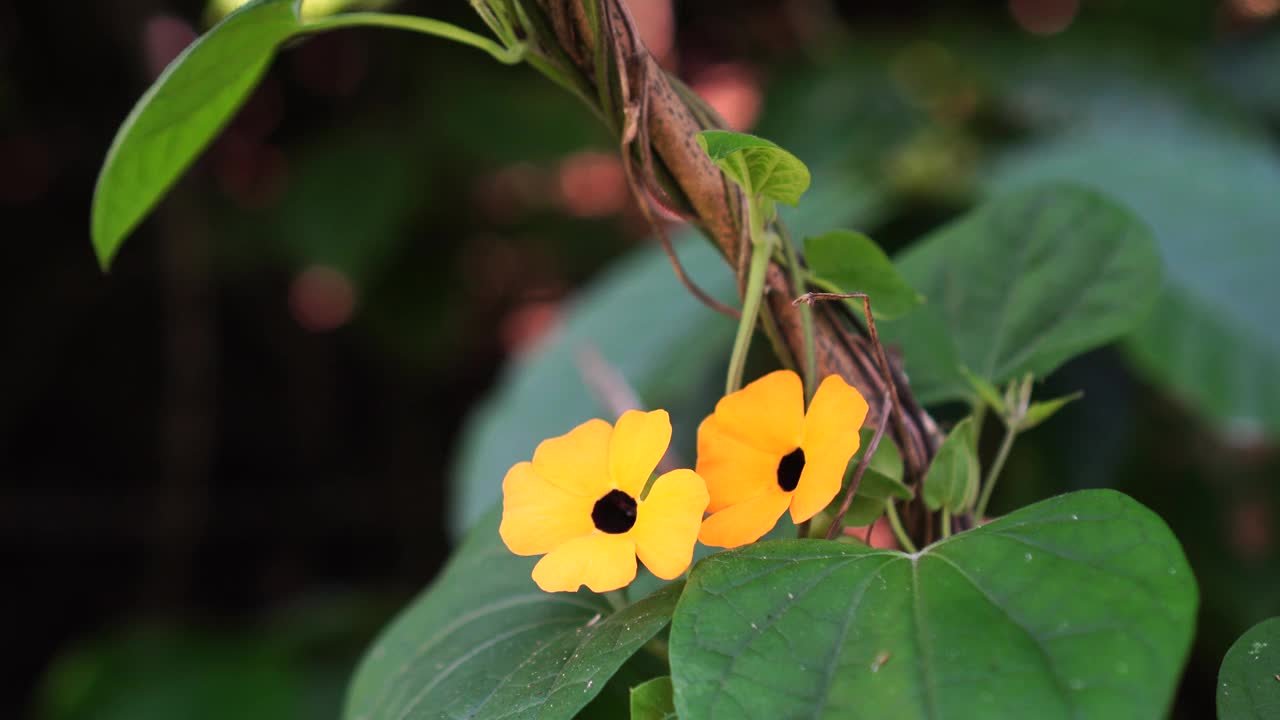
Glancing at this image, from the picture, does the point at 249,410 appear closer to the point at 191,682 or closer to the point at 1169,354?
the point at 191,682

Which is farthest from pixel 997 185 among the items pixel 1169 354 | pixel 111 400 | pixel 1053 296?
pixel 111 400

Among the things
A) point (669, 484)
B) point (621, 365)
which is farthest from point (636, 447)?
point (621, 365)

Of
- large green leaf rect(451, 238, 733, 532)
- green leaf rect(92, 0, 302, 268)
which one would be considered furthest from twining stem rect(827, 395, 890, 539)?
large green leaf rect(451, 238, 733, 532)

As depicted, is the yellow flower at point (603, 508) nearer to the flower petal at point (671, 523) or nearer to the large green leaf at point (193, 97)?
the flower petal at point (671, 523)

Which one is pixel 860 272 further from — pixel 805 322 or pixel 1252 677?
pixel 1252 677

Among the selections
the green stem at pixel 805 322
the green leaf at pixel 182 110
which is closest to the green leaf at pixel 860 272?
the green stem at pixel 805 322
